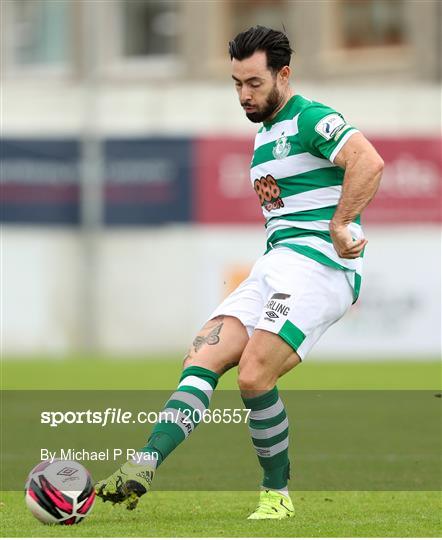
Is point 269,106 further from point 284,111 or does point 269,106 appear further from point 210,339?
point 210,339

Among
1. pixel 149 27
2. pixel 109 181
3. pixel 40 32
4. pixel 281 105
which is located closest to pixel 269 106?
pixel 281 105

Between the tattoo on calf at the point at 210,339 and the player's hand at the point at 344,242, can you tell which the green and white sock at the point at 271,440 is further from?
the player's hand at the point at 344,242

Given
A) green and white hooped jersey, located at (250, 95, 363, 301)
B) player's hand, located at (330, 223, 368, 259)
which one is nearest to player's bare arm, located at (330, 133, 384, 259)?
player's hand, located at (330, 223, 368, 259)

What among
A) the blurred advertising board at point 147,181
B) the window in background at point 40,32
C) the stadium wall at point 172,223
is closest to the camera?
the stadium wall at point 172,223

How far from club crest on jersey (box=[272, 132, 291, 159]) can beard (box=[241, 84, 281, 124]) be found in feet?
0.41

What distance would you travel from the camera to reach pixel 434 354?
2403 cm

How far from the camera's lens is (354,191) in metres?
6.56

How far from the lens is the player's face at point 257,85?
6836mm

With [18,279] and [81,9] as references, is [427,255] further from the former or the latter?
[81,9]

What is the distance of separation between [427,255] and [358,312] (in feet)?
4.98

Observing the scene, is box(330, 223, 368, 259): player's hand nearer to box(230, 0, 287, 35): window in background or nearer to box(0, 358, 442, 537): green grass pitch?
box(0, 358, 442, 537): green grass pitch

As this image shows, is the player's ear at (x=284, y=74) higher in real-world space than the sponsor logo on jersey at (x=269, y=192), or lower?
higher

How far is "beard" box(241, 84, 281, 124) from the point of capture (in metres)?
6.88

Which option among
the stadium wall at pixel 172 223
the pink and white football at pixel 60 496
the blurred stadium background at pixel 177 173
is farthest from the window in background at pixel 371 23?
the pink and white football at pixel 60 496
